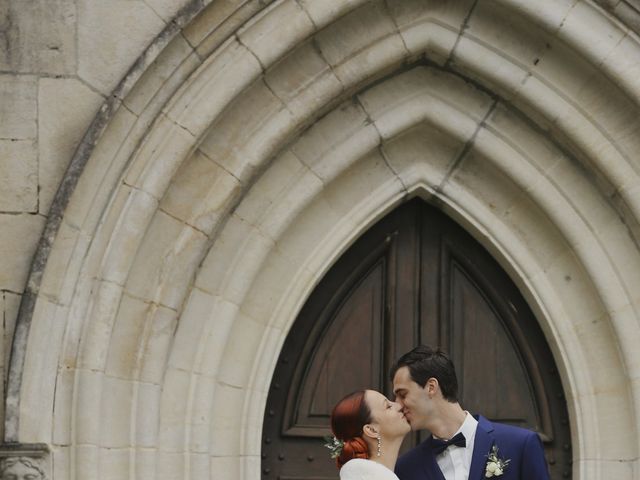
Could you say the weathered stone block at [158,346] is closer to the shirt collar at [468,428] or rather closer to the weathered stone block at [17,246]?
the weathered stone block at [17,246]

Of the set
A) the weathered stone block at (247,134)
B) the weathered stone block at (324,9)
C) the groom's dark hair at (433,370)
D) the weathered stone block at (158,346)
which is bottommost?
the groom's dark hair at (433,370)

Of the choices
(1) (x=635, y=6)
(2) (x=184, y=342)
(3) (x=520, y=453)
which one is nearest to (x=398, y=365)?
(3) (x=520, y=453)

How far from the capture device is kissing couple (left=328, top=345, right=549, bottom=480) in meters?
5.51

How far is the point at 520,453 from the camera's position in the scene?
5668mm

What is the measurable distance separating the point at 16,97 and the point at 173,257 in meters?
0.88

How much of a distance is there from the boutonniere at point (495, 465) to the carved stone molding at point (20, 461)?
1.70 m

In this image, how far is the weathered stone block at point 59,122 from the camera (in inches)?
253

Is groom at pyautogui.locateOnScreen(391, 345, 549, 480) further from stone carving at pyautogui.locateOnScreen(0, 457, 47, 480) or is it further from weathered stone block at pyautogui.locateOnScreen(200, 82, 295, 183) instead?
stone carving at pyautogui.locateOnScreen(0, 457, 47, 480)

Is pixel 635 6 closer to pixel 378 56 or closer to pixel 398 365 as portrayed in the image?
pixel 378 56

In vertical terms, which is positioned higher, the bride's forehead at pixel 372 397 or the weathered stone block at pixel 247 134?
the weathered stone block at pixel 247 134

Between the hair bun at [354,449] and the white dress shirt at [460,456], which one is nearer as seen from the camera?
the hair bun at [354,449]

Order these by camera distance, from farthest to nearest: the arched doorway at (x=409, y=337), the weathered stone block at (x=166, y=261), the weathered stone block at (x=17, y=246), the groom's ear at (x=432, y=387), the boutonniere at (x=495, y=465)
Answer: the arched doorway at (x=409, y=337), the weathered stone block at (x=166, y=261), the weathered stone block at (x=17, y=246), the groom's ear at (x=432, y=387), the boutonniere at (x=495, y=465)

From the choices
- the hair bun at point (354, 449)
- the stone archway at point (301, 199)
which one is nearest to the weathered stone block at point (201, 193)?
the stone archway at point (301, 199)

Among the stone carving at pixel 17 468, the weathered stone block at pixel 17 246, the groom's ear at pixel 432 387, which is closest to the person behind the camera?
the groom's ear at pixel 432 387
